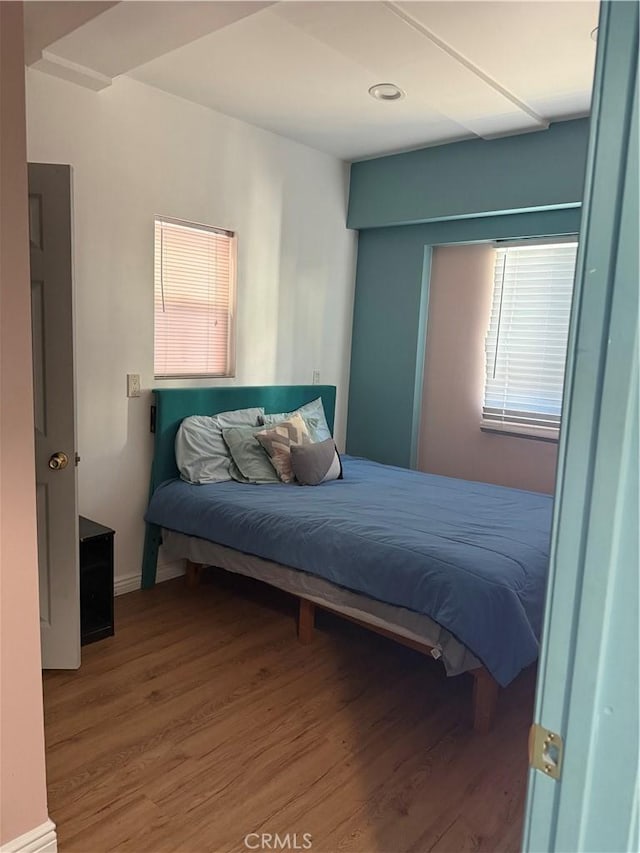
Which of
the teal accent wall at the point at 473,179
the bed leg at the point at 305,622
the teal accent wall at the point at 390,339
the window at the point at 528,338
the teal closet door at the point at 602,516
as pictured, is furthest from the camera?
the teal accent wall at the point at 390,339

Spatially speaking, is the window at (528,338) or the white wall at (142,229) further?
the window at (528,338)

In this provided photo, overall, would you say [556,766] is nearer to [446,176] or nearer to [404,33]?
[404,33]

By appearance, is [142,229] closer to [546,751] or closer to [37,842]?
[37,842]

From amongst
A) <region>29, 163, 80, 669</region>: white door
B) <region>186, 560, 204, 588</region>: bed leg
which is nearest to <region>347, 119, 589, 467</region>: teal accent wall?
<region>186, 560, 204, 588</region>: bed leg

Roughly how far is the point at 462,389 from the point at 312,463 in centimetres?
138

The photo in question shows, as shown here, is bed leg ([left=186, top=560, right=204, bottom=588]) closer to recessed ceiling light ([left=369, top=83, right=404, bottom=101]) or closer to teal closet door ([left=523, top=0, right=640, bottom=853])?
recessed ceiling light ([left=369, top=83, right=404, bottom=101])

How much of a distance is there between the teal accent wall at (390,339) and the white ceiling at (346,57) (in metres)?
0.84

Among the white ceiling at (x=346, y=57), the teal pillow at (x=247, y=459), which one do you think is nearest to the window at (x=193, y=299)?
the teal pillow at (x=247, y=459)

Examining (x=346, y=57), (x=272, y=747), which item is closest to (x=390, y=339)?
(x=346, y=57)

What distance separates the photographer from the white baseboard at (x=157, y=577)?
354 centimetres

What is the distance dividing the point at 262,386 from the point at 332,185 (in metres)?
1.52

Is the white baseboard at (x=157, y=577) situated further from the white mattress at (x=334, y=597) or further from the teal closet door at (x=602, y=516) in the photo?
the teal closet door at (x=602, y=516)

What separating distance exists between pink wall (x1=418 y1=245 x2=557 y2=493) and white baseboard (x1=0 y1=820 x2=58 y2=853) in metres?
3.26

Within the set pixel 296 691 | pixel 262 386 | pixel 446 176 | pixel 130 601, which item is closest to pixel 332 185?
pixel 446 176
